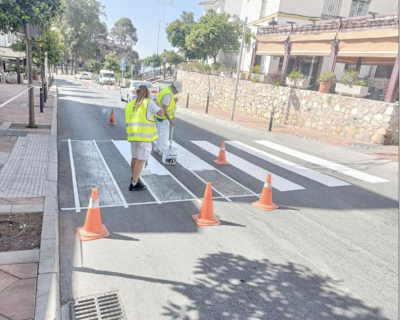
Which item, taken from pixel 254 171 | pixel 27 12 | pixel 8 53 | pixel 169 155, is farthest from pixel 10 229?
pixel 8 53

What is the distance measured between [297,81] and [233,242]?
43.9 ft

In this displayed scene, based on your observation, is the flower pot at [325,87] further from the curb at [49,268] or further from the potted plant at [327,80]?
the curb at [49,268]

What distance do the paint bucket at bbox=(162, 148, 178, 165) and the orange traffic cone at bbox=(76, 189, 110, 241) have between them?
3761mm

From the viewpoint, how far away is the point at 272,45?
2033cm

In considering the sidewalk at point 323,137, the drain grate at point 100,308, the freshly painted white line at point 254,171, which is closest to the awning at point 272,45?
the sidewalk at point 323,137

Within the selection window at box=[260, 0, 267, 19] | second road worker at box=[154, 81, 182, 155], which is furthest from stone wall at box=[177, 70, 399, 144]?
second road worker at box=[154, 81, 182, 155]

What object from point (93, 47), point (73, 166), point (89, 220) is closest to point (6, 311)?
point (89, 220)

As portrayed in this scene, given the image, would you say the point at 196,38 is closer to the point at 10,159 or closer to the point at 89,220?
the point at 10,159

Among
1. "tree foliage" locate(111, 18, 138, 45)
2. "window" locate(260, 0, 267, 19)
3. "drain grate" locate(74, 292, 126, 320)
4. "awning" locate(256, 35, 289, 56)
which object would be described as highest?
"tree foliage" locate(111, 18, 138, 45)

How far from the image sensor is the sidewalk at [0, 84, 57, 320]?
2.96 meters

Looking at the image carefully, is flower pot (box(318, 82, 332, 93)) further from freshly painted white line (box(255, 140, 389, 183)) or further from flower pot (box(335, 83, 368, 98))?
freshly painted white line (box(255, 140, 389, 183))

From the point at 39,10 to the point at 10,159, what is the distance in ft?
16.0

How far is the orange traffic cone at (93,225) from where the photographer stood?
4367 millimetres

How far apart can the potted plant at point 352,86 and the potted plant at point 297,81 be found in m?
2.03
